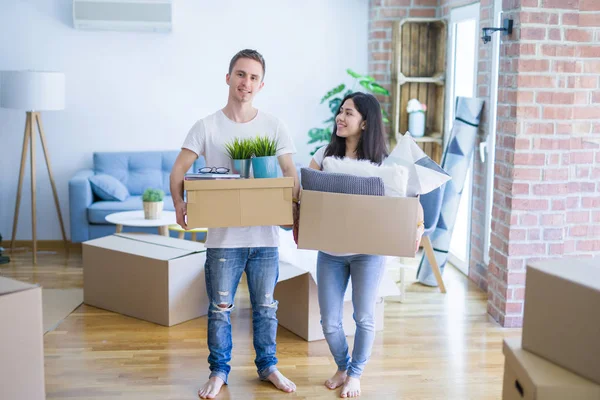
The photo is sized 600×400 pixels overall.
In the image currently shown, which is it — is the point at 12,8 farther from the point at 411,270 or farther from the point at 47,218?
the point at 411,270

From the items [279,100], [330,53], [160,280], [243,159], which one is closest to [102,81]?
[279,100]

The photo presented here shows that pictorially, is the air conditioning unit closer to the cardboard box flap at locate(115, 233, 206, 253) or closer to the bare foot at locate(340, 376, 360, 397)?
the cardboard box flap at locate(115, 233, 206, 253)

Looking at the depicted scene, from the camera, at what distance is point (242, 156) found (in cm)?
300

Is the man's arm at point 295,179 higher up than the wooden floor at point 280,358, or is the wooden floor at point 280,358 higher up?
the man's arm at point 295,179

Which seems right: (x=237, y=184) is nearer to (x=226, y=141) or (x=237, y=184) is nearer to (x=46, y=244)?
(x=226, y=141)

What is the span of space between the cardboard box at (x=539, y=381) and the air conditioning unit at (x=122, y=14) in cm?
457

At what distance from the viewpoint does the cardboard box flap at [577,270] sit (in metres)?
2.06

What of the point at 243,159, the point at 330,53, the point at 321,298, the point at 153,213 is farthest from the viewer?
the point at 330,53

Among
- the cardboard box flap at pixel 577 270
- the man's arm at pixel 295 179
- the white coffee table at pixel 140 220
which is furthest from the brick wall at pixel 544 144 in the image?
the white coffee table at pixel 140 220

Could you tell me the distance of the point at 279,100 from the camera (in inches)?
253

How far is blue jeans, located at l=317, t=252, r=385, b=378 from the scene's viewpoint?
3.12 metres

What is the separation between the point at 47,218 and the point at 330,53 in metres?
2.69

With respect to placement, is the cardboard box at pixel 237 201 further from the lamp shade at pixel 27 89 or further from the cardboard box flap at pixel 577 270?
the lamp shade at pixel 27 89

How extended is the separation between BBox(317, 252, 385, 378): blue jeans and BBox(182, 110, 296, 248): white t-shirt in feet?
0.95
